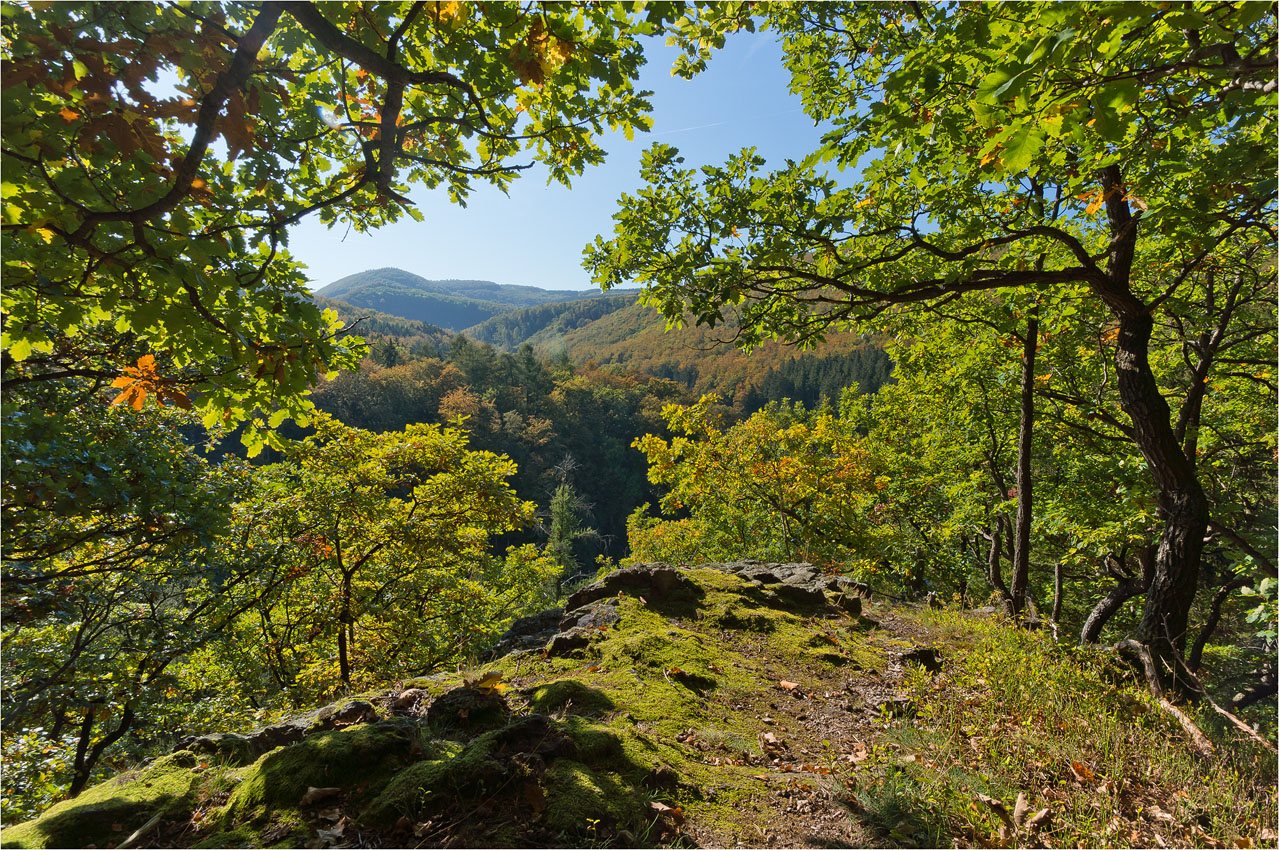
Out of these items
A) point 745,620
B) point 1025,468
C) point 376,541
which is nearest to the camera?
point 745,620

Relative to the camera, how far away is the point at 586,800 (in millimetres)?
2660

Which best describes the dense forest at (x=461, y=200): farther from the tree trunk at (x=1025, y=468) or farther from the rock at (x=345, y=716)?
the rock at (x=345, y=716)

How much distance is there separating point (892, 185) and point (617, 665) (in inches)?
202

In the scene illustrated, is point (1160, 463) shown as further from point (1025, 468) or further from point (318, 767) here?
point (318, 767)

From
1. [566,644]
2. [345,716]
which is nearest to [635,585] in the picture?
[566,644]

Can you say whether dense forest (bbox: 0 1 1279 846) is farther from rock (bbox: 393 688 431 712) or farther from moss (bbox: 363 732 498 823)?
rock (bbox: 393 688 431 712)

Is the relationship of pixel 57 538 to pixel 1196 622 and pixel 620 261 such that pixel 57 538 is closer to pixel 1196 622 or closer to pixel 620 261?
pixel 620 261

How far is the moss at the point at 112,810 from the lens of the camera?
7.17ft

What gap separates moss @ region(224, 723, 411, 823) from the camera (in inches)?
98.0

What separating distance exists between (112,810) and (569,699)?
8.10ft

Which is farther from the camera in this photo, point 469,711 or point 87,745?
point 87,745

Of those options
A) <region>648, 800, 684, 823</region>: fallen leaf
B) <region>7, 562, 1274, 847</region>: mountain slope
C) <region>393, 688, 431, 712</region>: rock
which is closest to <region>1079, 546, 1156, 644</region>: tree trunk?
<region>7, 562, 1274, 847</region>: mountain slope

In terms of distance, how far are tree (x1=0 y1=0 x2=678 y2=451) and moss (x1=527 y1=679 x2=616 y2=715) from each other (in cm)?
284

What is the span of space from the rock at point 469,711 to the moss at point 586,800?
2.24 ft
